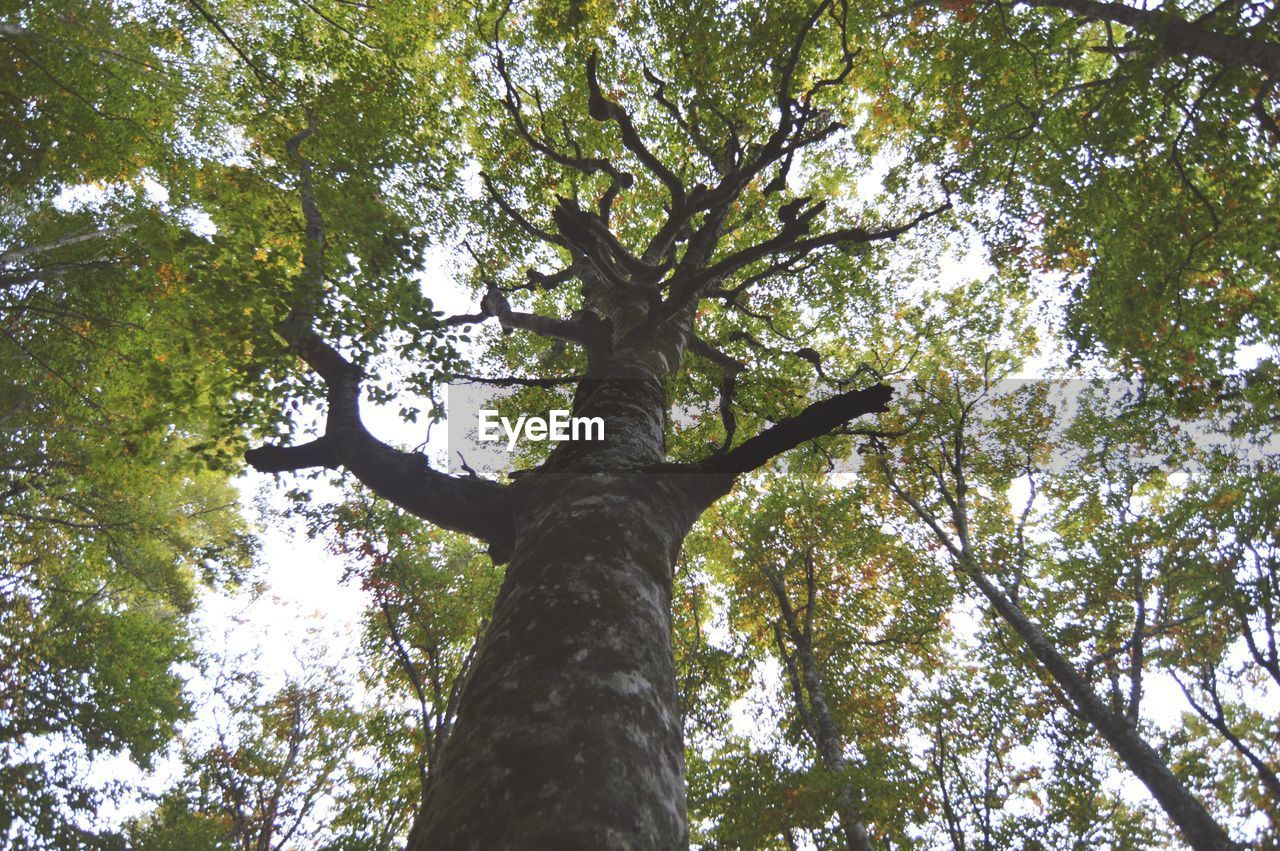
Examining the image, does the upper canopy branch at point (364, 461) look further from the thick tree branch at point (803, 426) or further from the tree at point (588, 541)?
the thick tree branch at point (803, 426)

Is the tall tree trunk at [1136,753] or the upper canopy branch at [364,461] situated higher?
the upper canopy branch at [364,461]

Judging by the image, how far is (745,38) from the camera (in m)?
7.94

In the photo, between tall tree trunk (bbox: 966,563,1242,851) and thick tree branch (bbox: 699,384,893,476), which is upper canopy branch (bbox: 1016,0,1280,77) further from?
tall tree trunk (bbox: 966,563,1242,851)

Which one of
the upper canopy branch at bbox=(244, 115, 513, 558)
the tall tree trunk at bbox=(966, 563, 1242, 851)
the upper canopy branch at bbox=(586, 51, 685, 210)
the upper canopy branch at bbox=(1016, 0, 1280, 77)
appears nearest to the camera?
the upper canopy branch at bbox=(244, 115, 513, 558)

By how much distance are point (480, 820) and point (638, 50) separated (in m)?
11.8

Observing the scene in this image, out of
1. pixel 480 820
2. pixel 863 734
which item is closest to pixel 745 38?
pixel 480 820

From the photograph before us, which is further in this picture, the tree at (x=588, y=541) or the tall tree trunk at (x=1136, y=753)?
the tall tree trunk at (x=1136, y=753)

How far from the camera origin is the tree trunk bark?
155 cm

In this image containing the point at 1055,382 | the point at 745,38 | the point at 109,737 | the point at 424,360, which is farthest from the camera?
the point at 1055,382

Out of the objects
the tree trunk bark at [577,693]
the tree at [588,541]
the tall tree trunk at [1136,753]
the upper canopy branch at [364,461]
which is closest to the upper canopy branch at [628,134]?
the tree at [588,541]

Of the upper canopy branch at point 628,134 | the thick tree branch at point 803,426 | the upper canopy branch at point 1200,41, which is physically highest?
the upper canopy branch at point 628,134

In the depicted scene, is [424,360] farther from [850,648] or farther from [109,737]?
[109,737]

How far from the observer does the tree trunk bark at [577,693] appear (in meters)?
1.55

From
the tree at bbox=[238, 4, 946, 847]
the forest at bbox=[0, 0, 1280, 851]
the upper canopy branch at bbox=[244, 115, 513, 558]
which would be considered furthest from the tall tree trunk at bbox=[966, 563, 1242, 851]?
the upper canopy branch at bbox=[244, 115, 513, 558]
